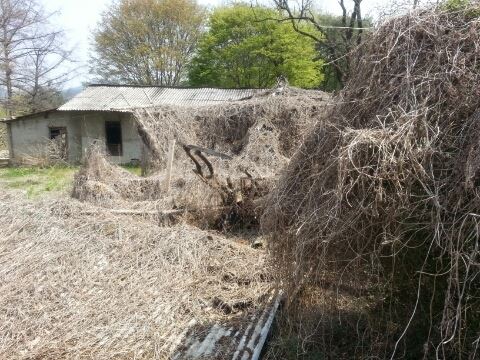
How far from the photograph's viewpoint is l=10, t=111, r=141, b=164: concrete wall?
22.1 metres

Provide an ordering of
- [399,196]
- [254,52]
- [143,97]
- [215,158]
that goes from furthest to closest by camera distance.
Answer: [254,52]
[143,97]
[215,158]
[399,196]

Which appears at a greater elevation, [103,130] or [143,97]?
[143,97]

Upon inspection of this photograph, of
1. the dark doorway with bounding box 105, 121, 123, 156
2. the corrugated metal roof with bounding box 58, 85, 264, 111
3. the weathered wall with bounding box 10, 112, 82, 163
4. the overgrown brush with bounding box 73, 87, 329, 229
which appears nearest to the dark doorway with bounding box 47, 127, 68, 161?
the weathered wall with bounding box 10, 112, 82, 163

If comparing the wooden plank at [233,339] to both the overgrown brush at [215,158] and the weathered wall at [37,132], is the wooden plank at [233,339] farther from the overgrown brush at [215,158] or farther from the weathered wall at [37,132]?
the weathered wall at [37,132]

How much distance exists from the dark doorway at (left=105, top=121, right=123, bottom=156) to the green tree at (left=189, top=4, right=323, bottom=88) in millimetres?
10220

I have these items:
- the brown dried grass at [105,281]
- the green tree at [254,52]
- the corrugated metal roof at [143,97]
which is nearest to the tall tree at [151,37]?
the green tree at [254,52]

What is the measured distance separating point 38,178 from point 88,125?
5.92 metres

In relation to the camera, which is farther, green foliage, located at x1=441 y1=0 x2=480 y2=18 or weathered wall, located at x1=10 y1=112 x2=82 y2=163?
weathered wall, located at x1=10 y1=112 x2=82 y2=163

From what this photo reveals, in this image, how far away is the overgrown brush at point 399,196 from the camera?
8.89ft

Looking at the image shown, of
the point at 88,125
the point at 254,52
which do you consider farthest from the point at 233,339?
the point at 254,52

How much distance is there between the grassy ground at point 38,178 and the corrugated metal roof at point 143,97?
12.0 ft

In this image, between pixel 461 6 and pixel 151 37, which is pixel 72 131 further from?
pixel 461 6

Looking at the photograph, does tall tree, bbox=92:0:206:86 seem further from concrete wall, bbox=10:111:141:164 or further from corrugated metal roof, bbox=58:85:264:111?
concrete wall, bbox=10:111:141:164

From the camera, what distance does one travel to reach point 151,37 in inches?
1359
